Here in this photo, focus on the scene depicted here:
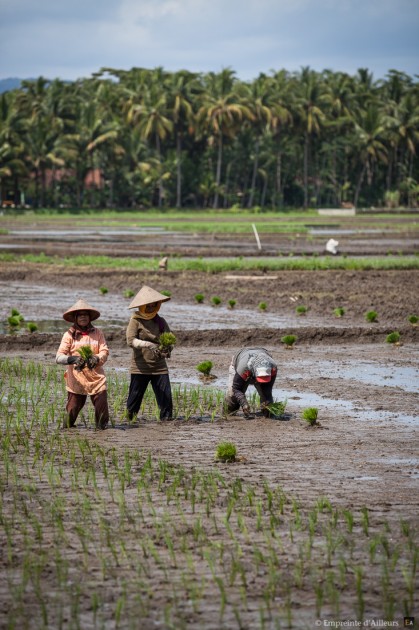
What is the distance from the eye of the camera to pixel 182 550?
562cm

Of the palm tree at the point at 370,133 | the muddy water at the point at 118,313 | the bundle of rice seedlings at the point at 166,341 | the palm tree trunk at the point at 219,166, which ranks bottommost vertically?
the muddy water at the point at 118,313

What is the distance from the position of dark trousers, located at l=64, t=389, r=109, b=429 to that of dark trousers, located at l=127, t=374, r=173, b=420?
0.38 m

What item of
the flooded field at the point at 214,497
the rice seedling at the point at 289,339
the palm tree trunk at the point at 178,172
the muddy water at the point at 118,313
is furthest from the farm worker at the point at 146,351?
the palm tree trunk at the point at 178,172

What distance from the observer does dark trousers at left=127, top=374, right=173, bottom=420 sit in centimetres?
927

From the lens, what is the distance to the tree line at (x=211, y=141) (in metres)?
63.4

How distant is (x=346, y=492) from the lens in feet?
22.4

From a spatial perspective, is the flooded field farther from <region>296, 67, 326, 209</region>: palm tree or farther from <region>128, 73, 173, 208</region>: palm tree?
<region>296, 67, 326, 209</region>: palm tree

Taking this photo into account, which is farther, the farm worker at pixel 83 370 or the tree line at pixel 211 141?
the tree line at pixel 211 141

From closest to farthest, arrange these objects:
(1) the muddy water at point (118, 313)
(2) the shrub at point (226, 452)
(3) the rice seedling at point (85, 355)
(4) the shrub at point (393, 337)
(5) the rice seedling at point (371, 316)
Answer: (2) the shrub at point (226, 452) < (3) the rice seedling at point (85, 355) < (4) the shrub at point (393, 337) < (5) the rice seedling at point (371, 316) < (1) the muddy water at point (118, 313)

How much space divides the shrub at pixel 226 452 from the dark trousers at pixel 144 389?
1.69 m

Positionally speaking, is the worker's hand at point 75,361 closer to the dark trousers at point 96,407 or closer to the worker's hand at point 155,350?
the dark trousers at point 96,407

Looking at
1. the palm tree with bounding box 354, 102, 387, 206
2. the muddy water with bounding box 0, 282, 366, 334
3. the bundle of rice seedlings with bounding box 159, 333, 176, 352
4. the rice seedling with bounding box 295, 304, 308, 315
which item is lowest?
the muddy water with bounding box 0, 282, 366, 334

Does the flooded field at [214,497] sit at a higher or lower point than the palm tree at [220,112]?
lower

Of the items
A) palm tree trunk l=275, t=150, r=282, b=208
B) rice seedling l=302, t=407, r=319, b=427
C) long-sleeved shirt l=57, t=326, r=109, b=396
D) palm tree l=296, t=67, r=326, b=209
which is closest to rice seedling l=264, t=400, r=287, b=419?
rice seedling l=302, t=407, r=319, b=427
